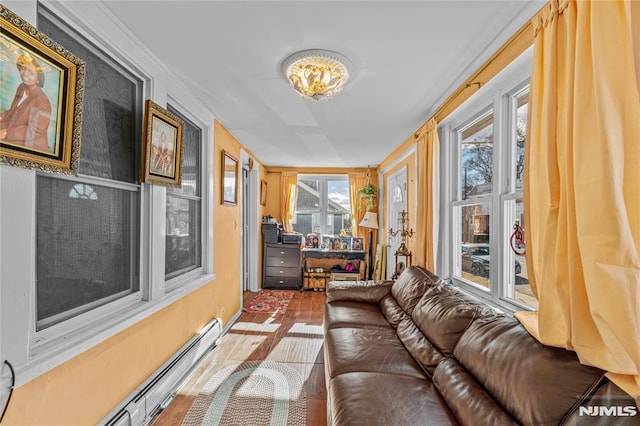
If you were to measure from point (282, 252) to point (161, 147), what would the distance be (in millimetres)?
3400

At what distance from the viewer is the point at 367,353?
70.3 inches

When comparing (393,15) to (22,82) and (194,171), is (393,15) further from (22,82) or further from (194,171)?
(194,171)

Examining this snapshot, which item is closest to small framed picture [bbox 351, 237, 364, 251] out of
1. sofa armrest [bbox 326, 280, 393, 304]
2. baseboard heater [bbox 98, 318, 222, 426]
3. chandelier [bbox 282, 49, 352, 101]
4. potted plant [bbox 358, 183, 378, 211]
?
potted plant [bbox 358, 183, 378, 211]

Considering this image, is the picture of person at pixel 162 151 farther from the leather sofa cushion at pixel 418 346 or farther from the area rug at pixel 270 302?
the area rug at pixel 270 302

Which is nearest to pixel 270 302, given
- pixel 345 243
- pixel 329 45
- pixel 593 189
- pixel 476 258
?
pixel 345 243

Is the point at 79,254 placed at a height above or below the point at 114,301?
above

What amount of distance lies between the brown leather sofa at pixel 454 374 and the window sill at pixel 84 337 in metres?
1.19

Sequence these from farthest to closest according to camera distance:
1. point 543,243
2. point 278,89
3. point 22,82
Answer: point 278,89, point 543,243, point 22,82

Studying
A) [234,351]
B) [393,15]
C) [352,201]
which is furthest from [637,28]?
[352,201]

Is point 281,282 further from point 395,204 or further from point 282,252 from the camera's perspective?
point 395,204

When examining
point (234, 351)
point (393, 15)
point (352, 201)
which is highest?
point (393, 15)

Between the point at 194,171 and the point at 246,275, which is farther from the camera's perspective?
the point at 246,275

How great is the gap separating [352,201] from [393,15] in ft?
13.5

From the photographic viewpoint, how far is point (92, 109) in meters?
1.45
